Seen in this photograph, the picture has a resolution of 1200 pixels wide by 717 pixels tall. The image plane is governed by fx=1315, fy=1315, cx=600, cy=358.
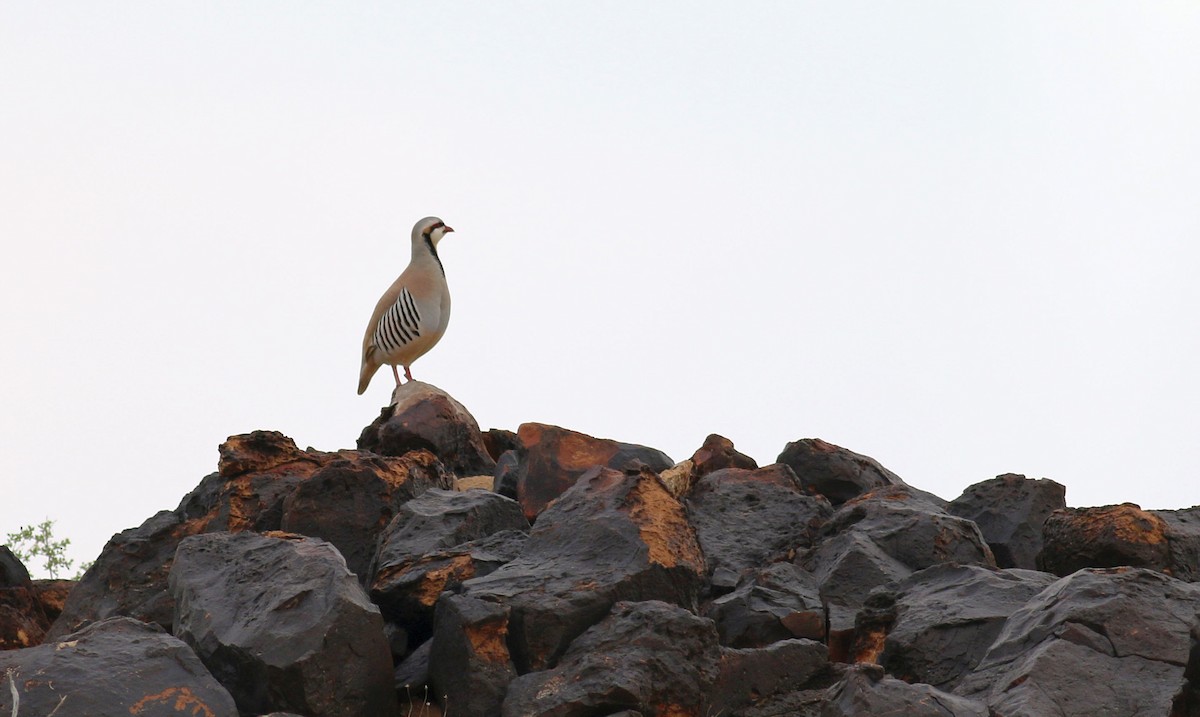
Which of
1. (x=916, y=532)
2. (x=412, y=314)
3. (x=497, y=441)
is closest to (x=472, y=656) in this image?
(x=916, y=532)

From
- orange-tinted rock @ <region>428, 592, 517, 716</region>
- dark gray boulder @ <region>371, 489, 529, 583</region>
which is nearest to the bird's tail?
dark gray boulder @ <region>371, 489, 529, 583</region>

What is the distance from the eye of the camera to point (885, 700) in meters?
5.56

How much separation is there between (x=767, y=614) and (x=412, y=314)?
33.1 ft

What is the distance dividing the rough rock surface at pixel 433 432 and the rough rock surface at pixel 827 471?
280cm

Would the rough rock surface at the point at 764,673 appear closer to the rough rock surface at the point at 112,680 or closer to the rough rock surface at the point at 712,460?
the rough rock surface at the point at 112,680

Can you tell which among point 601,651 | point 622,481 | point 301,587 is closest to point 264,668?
point 301,587

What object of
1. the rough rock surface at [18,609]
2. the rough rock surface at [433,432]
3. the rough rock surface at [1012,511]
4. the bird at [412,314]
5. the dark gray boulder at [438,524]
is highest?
the bird at [412,314]

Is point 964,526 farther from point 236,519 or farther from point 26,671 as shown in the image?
point 26,671

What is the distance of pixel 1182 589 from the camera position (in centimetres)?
699

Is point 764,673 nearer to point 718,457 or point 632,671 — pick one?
point 632,671

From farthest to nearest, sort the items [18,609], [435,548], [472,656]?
[18,609] < [435,548] < [472,656]

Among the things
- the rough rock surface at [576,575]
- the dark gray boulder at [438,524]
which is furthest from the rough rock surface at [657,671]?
the dark gray boulder at [438,524]

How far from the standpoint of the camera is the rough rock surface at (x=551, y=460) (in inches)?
398

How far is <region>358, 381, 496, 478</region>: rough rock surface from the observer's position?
457 inches
